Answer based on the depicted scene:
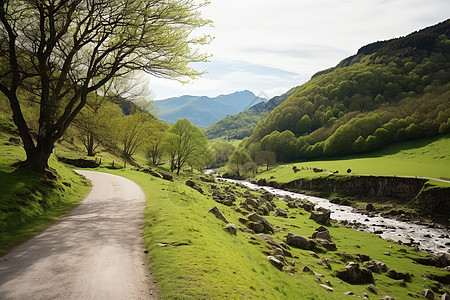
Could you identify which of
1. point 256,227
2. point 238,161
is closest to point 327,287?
point 256,227

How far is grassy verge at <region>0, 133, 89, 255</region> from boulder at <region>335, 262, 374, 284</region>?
61.8 feet

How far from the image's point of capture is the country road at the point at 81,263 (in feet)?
23.3

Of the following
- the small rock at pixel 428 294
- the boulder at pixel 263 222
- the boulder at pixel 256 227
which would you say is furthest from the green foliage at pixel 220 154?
the small rock at pixel 428 294

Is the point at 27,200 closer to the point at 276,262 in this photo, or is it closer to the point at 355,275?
the point at 276,262

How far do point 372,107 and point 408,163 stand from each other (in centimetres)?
9428

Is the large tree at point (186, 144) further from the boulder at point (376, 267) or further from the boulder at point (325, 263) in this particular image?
the boulder at point (376, 267)

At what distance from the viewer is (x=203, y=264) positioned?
9.80 metres

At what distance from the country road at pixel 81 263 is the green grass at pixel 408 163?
187 feet

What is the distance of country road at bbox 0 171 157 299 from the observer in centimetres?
709

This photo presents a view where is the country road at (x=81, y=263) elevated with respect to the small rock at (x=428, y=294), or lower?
elevated

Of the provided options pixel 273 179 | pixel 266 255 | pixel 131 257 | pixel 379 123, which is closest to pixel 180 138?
pixel 273 179

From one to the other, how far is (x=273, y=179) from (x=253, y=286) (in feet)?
276

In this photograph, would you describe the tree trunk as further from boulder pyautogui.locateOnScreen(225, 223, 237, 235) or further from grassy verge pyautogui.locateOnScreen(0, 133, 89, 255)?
boulder pyautogui.locateOnScreen(225, 223, 237, 235)

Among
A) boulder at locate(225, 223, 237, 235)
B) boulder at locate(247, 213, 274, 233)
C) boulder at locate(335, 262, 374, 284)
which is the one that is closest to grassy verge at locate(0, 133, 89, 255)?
boulder at locate(225, 223, 237, 235)
